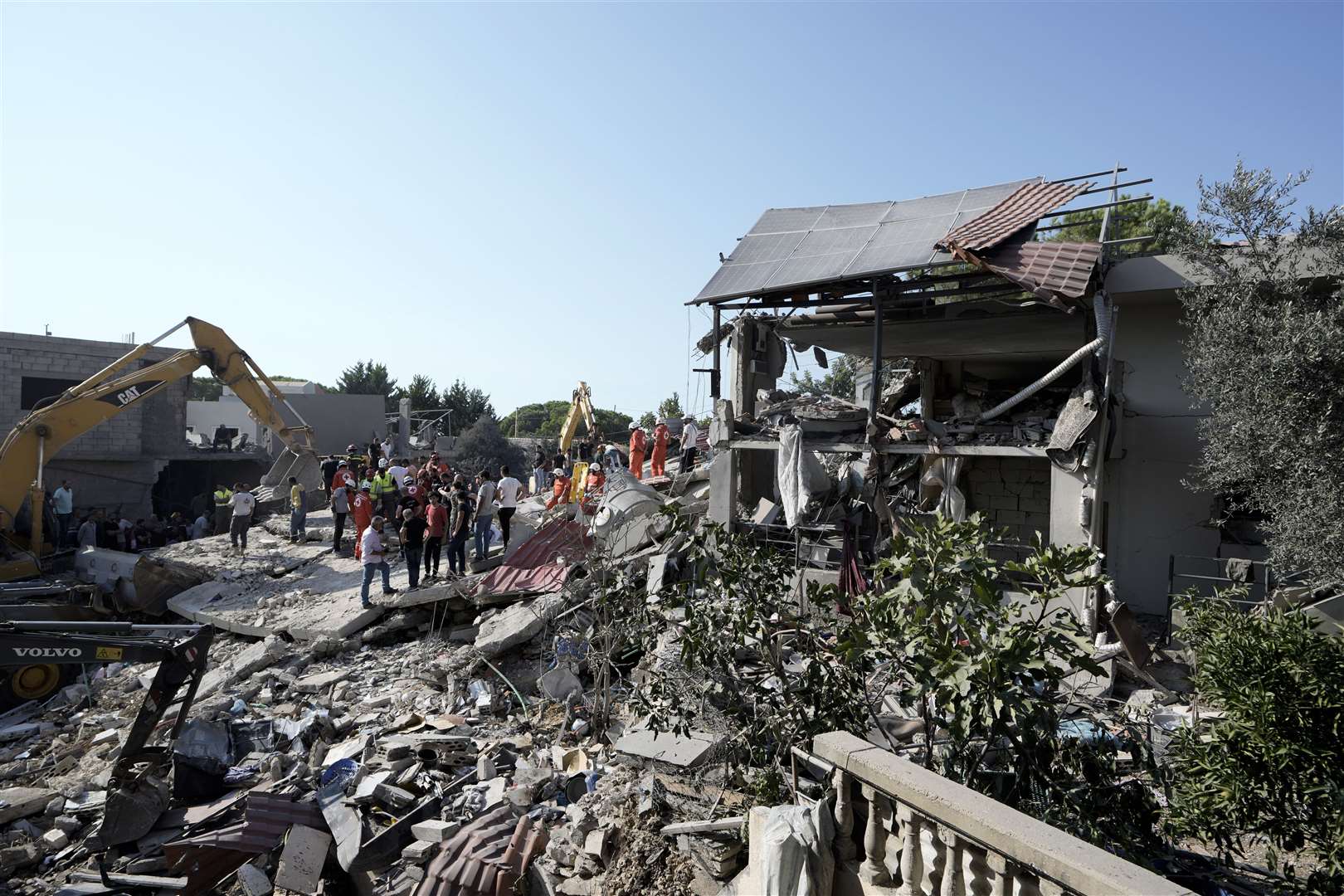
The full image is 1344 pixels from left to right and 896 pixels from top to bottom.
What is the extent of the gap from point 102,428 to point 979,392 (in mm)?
21895

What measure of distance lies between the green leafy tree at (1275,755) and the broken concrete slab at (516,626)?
8.04 meters

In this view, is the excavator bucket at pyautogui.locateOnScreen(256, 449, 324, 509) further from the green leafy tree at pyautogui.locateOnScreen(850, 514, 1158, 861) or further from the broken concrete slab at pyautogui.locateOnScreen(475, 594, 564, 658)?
the green leafy tree at pyautogui.locateOnScreen(850, 514, 1158, 861)

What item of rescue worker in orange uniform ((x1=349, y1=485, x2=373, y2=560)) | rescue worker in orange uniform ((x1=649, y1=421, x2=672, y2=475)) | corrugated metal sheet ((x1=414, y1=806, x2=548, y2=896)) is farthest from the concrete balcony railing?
rescue worker in orange uniform ((x1=649, y1=421, x2=672, y2=475))

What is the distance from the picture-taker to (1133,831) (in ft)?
13.1

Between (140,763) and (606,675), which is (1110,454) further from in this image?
(140,763)

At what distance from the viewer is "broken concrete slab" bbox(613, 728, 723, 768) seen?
19.1 feet

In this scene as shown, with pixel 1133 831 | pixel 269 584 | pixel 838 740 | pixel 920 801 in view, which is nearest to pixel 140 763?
pixel 269 584

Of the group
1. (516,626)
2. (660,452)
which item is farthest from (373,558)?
(660,452)

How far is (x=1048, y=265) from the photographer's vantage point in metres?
10.2

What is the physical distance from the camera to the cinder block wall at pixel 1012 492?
13273 mm

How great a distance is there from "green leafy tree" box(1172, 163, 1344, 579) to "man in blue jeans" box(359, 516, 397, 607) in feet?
35.7

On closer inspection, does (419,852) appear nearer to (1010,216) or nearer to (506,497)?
(506,497)

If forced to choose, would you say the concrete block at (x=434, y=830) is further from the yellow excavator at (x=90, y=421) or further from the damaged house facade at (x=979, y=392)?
the yellow excavator at (x=90, y=421)

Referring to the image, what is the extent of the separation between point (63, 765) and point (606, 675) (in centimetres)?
680
